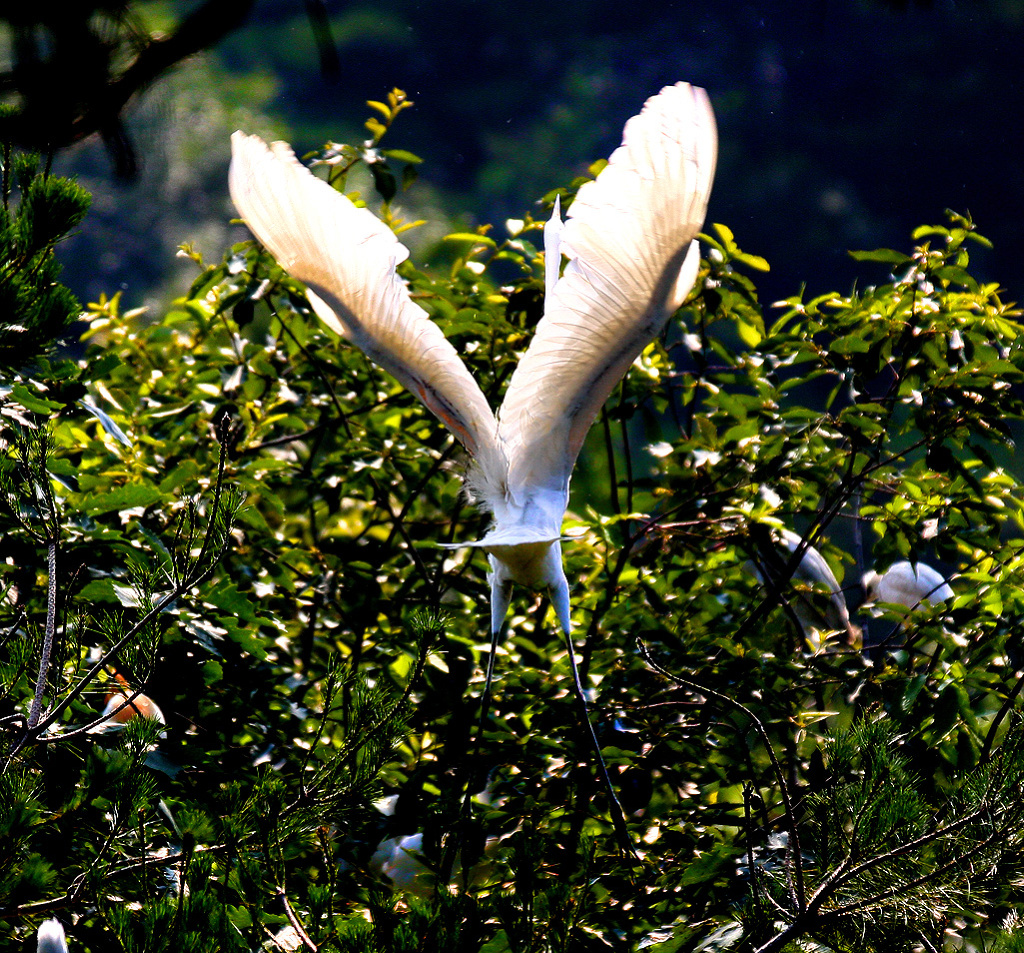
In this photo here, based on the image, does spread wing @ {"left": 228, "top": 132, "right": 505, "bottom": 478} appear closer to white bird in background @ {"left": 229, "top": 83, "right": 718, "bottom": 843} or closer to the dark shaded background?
white bird in background @ {"left": 229, "top": 83, "right": 718, "bottom": 843}

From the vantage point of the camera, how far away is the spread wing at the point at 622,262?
51.9 inches

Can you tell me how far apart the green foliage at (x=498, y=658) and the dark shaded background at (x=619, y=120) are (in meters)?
2.16

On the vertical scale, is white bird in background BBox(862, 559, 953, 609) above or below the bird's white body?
below

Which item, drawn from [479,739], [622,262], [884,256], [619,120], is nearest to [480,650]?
[479,739]

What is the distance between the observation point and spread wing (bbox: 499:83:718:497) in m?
1.32

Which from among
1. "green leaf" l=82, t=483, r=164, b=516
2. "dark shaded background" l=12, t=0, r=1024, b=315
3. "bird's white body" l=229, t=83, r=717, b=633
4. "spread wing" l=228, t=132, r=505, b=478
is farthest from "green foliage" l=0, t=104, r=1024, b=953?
"dark shaded background" l=12, t=0, r=1024, b=315

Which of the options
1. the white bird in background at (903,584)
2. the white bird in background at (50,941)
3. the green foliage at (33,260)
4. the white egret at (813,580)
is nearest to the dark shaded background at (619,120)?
the white bird in background at (903,584)

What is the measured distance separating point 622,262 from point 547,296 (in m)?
0.17

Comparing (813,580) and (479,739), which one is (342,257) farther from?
(813,580)

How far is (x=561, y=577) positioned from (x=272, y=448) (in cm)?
97

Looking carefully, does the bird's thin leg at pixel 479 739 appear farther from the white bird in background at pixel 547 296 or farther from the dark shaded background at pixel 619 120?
the dark shaded background at pixel 619 120

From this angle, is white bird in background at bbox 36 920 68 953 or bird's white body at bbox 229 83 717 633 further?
bird's white body at bbox 229 83 717 633

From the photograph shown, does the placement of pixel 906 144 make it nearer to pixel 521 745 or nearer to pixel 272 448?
pixel 272 448

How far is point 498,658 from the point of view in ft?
6.87
